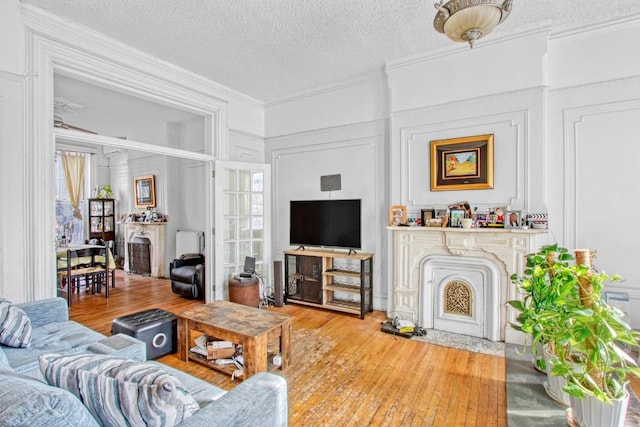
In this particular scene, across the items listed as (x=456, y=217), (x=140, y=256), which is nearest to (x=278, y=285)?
(x=456, y=217)

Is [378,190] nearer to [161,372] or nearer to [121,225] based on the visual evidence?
[161,372]

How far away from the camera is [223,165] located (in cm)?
432

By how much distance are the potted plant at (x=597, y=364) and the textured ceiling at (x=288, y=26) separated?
2.56m

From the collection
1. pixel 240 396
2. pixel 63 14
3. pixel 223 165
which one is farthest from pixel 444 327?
pixel 63 14

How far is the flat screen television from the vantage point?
415 cm

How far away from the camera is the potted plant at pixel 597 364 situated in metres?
1.32

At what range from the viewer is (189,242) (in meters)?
5.79

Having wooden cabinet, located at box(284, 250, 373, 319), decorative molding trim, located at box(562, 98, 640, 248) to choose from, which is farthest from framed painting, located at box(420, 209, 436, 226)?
decorative molding trim, located at box(562, 98, 640, 248)

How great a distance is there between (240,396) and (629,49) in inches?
163

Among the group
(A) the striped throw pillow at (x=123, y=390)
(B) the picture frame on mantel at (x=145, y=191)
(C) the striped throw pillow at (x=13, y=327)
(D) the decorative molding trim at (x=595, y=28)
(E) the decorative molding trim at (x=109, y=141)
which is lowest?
(C) the striped throw pillow at (x=13, y=327)

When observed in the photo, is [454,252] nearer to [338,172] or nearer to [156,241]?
[338,172]

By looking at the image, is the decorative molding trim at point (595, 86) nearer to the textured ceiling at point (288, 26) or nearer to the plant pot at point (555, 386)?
the textured ceiling at point (288, 26)

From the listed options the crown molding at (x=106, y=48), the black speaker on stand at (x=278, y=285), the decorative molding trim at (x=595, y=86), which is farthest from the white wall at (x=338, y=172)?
the decorative molding trim at (x=595, y=86)

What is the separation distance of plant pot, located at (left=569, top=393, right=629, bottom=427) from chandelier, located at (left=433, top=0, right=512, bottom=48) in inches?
77.6
